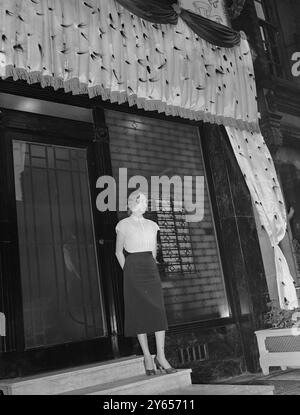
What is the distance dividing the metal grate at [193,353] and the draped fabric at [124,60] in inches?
129

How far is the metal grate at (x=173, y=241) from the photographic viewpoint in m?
6.23

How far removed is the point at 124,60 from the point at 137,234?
2494 millimetres

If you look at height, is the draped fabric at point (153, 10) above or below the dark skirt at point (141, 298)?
above

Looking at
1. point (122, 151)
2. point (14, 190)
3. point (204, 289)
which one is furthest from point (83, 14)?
point (204, 289)

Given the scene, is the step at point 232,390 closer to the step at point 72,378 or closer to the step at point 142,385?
the step at point 142,385

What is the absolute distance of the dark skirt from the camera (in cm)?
444

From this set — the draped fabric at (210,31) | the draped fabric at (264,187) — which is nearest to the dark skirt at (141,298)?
the draped fabric at (264,187)

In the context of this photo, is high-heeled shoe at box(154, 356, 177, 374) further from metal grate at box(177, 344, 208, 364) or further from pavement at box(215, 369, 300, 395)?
metal grate at box(177, 344, 208, 364)

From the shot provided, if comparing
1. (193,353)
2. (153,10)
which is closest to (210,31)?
(153,10)

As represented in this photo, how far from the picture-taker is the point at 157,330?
14.6 ft

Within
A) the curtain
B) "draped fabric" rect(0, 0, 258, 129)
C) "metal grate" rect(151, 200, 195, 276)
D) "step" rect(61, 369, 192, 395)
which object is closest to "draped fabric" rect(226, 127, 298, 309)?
"draped fabric" rect(0, 0, 258, 129)

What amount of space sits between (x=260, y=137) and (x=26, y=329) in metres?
4.89
